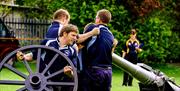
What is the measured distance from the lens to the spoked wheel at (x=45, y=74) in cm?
827

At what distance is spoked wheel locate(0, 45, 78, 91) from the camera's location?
27.1 ft

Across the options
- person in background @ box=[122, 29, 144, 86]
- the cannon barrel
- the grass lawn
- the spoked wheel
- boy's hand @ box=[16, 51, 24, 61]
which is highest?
boy's hand @ box=[16, 51, 24, 61]

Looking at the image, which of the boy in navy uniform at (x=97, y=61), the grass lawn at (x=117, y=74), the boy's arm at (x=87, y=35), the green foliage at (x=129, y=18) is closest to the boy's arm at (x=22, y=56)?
the boy's arm at (x=87, y=35)

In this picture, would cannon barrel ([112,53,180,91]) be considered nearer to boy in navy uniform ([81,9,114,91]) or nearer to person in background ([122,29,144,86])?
boy in navy uniform ([81,9,114,91])

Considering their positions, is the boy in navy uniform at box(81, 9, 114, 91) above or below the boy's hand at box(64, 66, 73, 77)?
below

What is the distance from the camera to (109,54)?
411 inches

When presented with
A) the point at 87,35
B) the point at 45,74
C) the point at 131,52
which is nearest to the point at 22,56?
the point at 45,74

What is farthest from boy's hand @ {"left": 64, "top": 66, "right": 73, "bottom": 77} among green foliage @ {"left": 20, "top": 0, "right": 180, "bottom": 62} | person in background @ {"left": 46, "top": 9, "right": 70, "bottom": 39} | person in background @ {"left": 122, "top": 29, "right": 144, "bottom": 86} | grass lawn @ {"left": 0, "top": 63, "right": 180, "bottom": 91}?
green foliage @ {"left": 20, "top": 0, "right": 180, "bottom": 62}

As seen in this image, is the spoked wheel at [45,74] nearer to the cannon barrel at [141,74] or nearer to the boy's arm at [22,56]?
the boy's arm at [22,56]

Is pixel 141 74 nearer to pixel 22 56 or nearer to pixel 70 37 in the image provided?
pixel 70 37

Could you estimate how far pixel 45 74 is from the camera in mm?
8430

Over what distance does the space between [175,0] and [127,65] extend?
24509 millimetres

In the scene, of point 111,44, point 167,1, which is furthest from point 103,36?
point 167,1

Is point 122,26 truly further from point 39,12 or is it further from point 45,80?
point 45,80
